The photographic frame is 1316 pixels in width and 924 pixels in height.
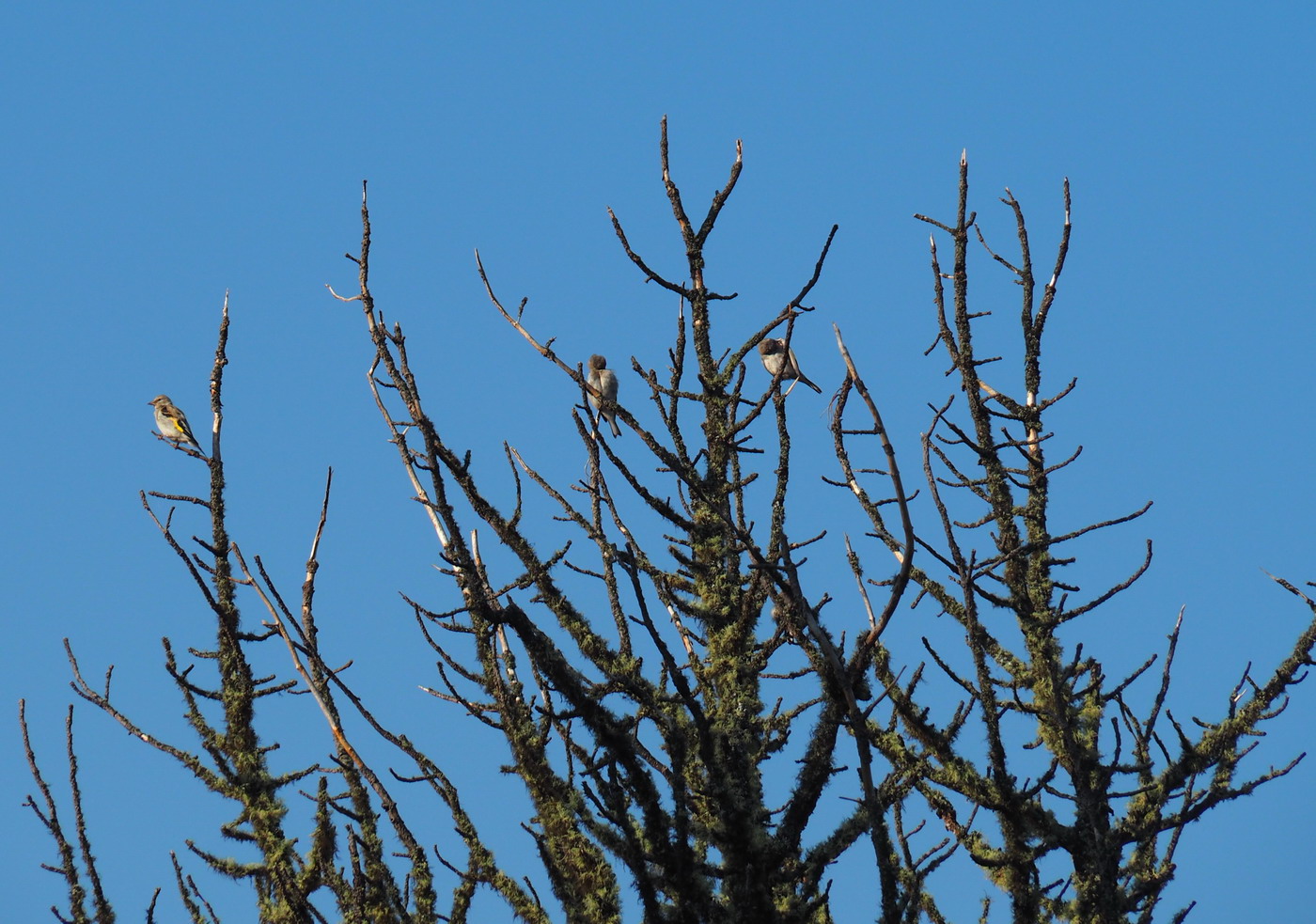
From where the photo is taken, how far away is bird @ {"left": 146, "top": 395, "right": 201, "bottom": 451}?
1419 cm

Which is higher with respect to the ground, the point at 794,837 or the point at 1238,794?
the point at 1238,794

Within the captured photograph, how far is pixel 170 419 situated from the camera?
565 inches

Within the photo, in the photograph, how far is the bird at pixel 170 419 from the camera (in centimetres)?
1419

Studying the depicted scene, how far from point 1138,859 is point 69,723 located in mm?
4390

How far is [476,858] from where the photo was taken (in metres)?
4.70

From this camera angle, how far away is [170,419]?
47.1 ft

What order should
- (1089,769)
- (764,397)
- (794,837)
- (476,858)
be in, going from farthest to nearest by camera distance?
(764,397), (1089,769), (476,858), (794,837)

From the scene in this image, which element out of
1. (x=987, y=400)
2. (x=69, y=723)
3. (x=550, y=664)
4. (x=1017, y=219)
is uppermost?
(x=1017, y=219)

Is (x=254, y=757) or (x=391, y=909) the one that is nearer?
(x=391, y=909)

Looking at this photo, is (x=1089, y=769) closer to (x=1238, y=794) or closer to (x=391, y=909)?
(x=1238, y=794)

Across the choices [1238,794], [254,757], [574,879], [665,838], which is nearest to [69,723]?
[254,757]

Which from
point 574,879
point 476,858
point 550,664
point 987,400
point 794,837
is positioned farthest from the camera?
point 987,400

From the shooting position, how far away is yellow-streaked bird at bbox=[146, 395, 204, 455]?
14188mm

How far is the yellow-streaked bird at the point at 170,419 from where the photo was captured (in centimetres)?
1419
